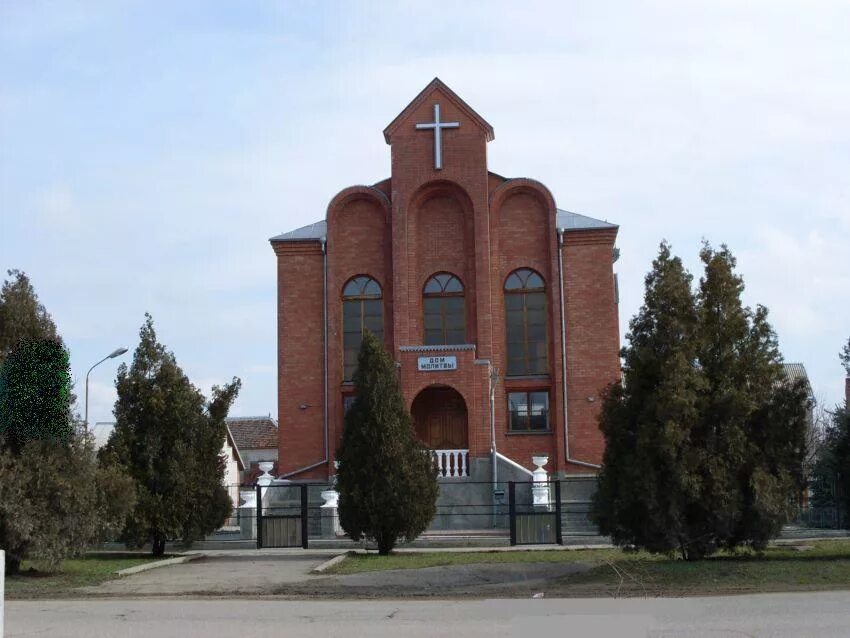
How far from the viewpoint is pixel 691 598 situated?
13297 millimetres

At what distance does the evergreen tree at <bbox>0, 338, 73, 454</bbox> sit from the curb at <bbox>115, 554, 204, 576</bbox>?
8.64 ft

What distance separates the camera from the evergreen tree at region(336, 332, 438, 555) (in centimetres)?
2083

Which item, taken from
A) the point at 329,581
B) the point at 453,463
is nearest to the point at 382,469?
the point at 329,581

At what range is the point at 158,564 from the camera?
19984mm

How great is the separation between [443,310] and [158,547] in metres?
14.1

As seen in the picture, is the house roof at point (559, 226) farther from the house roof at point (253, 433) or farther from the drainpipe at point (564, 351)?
the house roof at point (253, 433)

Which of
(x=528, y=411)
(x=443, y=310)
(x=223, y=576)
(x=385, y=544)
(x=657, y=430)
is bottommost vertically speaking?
(x=223, y=576)

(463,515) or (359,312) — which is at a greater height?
(359,312)

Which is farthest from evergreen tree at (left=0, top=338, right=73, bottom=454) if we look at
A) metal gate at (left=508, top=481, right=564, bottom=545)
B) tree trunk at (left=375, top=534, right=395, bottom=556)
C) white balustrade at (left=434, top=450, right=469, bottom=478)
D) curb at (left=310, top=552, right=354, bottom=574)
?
white balustrade at (left=434, top=450, right=469, bottom=478)

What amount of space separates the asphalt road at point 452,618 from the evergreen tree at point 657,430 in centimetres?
247

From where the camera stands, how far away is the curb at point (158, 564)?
18375 mm

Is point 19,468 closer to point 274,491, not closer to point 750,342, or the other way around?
point 750,342

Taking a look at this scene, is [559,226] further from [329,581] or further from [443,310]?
[329,581]

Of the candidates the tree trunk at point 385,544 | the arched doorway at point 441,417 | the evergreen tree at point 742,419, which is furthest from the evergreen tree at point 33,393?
the arched doorway at point 441,417
